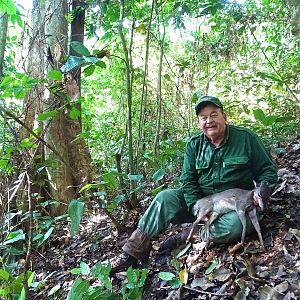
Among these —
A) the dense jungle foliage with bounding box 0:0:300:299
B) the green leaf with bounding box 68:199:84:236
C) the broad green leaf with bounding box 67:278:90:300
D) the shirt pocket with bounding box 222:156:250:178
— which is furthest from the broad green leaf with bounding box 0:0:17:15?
the shirt pocket with bounding box 222:156:250:178

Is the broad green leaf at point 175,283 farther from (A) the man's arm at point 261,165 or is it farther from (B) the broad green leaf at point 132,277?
(A) the man's arm at point 261,165

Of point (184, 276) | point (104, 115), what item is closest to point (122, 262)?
point (184, 276)

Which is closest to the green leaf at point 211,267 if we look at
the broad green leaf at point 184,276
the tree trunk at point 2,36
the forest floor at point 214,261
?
the forest floor at point 214,261

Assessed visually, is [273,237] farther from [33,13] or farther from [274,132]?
[33,13]

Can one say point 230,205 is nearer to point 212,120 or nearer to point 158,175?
point 212,120

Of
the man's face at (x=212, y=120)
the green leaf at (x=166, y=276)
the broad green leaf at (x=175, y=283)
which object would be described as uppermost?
the man's face at (x=212, y=120)

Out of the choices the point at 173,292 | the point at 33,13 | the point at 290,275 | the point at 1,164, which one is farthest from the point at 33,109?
the point at 290,275

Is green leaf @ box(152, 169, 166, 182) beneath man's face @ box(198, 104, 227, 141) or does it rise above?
beneath

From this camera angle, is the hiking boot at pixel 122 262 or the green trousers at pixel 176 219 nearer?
the green trousers at pixel 176 219

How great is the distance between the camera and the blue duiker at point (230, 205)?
9.67ft

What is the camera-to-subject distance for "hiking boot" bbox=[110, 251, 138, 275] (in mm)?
3342

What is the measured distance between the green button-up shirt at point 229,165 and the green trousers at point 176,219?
0.36ft

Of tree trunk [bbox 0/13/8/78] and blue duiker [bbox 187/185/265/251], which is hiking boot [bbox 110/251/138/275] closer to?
blue duiker [bbox 187/185/265/251]

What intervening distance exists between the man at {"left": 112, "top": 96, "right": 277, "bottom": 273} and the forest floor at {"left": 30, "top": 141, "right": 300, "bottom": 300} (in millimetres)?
169
